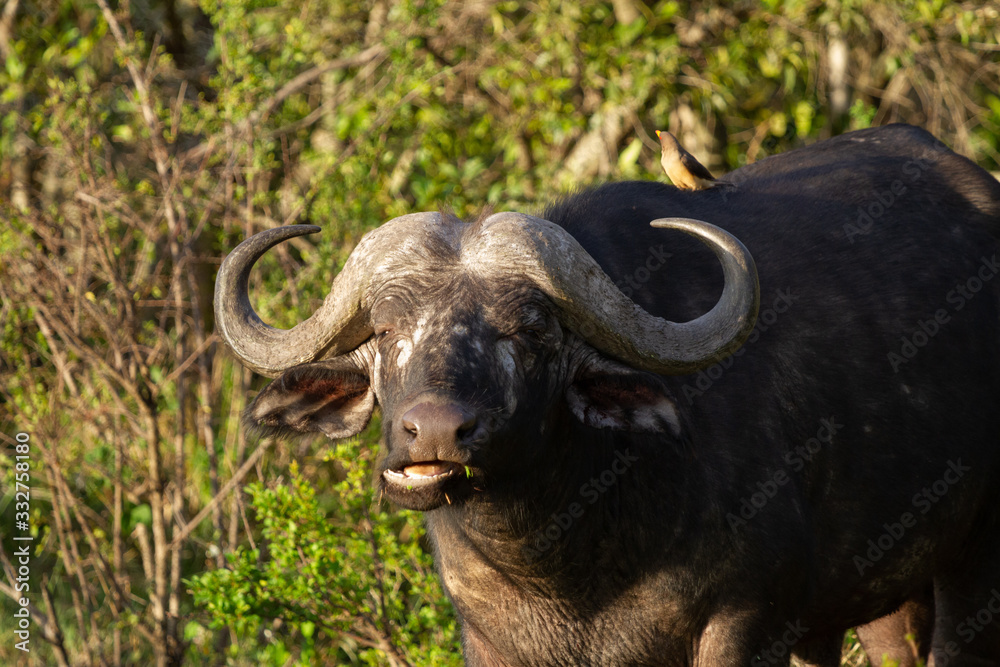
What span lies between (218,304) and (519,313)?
96 cm

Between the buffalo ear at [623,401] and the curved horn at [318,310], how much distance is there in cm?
67

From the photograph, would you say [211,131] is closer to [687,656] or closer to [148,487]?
[148,487]

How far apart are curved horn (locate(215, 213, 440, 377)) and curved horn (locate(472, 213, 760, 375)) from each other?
11.7 inches

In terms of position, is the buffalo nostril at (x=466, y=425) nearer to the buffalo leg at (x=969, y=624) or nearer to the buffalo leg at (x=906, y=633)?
the buffalo leg at (x=969, y=624)

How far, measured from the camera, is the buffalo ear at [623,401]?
122 inches

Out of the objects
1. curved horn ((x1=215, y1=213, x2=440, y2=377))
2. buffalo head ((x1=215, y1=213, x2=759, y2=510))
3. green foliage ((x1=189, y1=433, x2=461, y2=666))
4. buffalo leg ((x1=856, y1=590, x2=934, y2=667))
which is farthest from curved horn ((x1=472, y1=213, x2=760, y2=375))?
buffalo leg ((x1=856, y1=590, x2=934, y2=667))

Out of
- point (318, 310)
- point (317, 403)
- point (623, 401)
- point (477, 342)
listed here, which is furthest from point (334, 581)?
point (477, 342)

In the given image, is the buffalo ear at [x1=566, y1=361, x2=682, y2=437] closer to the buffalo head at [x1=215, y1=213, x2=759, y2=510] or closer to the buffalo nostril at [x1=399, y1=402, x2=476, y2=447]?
the buffalo head at [x1=215, y1=213, x2=759, y2=510]

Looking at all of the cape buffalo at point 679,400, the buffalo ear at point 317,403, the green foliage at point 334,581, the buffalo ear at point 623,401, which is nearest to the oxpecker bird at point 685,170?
the cape buffalo at point 679,400

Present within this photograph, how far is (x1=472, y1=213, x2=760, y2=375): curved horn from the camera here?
2.94m

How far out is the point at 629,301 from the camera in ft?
10.0

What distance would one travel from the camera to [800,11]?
7.30m

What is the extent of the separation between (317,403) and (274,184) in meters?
4.99

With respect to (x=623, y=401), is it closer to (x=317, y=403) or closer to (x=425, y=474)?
(x=425, y=474)
